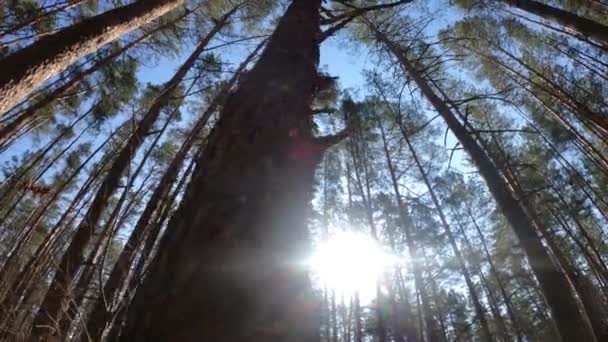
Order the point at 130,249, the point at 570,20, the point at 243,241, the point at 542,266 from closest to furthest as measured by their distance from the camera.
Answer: the point at 243,241 < the point at 130,249 < the point at 542,266 < the point at 570,20

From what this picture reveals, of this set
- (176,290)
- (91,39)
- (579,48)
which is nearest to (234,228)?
(176,290)

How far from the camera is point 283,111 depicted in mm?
1282

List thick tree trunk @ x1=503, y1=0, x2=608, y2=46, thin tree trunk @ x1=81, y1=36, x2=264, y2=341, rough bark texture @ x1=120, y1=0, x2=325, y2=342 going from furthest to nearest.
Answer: thick tree trunk @ x1=503, y1=0, x2=608, y2=46
thin tree trunk @ x1=81, y1=36, x2=264, y2=341
rough bark texture @ x1=120, y1=0, x2=325, y2=342

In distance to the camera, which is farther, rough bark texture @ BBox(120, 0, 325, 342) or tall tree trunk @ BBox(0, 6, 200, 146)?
tall tree trunk @ BBox(0, 6, 200, 146)

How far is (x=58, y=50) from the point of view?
2791 mm

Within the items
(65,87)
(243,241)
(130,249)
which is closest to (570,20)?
(243,241)

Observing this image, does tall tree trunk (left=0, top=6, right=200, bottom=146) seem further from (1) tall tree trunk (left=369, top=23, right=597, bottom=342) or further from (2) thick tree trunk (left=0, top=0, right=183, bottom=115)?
(1) tall tree trunk (left=369, top=23, right=597, bottom=342)

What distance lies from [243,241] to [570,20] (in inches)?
245

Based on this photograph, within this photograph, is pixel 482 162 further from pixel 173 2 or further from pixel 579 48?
pixel 579 48

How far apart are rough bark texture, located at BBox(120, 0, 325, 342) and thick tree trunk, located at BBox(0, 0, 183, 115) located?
2.15m

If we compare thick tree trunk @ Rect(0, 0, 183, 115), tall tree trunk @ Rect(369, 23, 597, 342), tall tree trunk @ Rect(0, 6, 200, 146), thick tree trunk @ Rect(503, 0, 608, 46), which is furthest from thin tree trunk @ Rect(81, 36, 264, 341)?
thick tree trunk @ Rect(503, 0, 608, 46)

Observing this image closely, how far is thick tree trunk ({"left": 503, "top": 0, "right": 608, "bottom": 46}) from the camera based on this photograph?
4.46 metres

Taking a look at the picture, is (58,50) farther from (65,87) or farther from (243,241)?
(65,87)

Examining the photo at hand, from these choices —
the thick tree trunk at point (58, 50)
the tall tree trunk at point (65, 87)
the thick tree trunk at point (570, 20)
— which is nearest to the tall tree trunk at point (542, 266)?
the thick tree trunk at point (570, 20)
